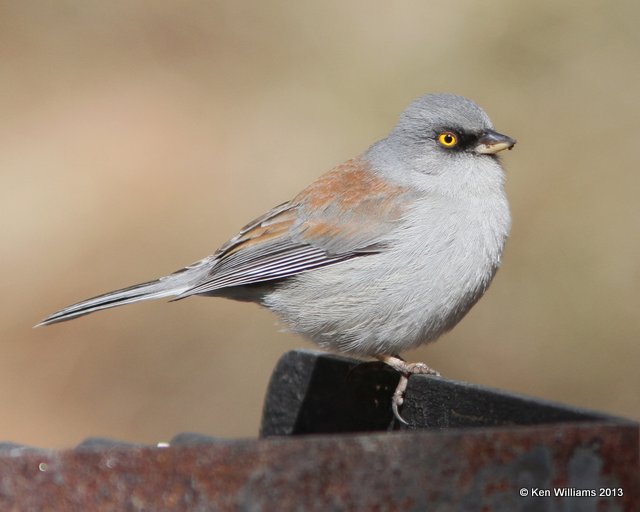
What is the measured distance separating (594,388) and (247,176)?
3.20 meters

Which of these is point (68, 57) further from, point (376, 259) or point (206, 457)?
point (206, 457)

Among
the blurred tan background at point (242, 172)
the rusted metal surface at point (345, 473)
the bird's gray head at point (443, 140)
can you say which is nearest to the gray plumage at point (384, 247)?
the bird's gray head at point (443, 140)

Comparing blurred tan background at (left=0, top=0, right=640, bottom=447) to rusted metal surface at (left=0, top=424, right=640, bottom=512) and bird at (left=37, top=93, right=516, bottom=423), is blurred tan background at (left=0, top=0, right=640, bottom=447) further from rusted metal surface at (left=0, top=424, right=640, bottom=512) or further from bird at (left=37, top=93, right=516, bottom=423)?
rusted metal surface at (left=0, top=424, right=640, bottom=512)

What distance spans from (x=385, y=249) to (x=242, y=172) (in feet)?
11.6

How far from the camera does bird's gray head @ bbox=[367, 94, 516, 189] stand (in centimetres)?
521

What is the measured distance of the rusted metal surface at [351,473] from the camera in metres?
2.27

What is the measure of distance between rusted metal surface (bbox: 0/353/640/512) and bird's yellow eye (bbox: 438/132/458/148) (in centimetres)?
286

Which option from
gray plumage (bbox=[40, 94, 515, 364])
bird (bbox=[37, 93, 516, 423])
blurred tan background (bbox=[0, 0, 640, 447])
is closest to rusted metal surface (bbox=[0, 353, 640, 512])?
bird (bbox=[37, 93, 516, 423])

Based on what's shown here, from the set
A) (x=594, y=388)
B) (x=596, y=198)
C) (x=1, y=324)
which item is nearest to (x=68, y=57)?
(x=1, y=324)

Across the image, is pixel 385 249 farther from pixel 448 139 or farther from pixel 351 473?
pixel 351 473

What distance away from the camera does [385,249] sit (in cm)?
500

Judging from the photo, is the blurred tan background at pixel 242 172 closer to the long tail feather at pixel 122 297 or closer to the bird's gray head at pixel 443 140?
the long tail feather at pixel 122 297

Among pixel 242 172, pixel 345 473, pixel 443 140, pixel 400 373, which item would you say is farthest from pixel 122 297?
pixel 242 172

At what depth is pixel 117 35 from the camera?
9.08 meters
